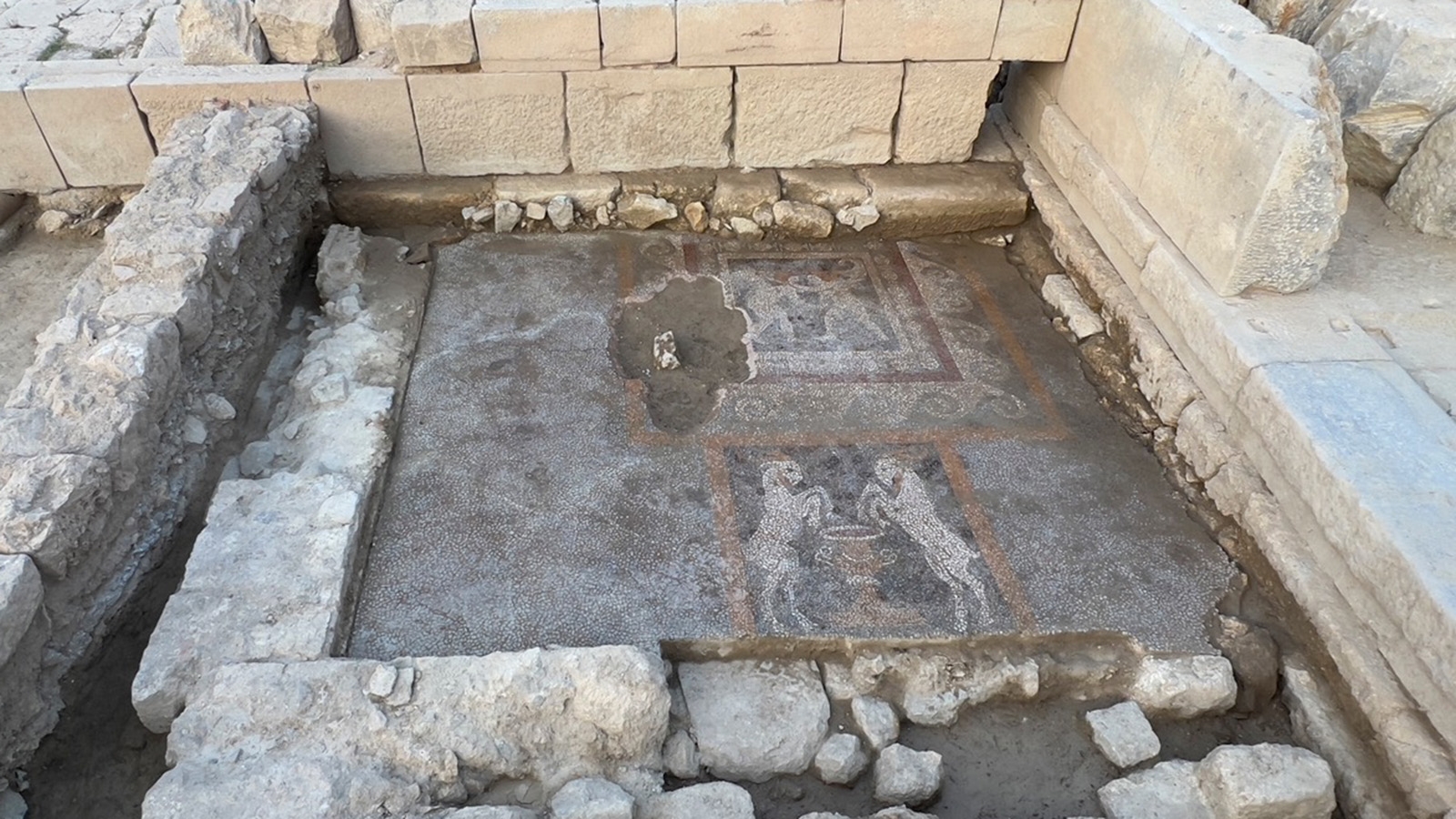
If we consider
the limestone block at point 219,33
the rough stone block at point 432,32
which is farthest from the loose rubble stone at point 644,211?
the limestone block at point 219,33

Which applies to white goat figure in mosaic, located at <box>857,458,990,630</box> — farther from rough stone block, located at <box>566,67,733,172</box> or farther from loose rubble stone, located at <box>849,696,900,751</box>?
rough stone block, located at <box>566,67,733,172</box>

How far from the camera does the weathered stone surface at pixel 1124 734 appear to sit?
8.84 ft

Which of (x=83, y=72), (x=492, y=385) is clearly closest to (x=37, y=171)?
(x=83, y=72)

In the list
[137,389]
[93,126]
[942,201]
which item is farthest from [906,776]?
[93,126]

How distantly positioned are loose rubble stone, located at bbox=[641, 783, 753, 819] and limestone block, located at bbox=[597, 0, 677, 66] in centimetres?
344

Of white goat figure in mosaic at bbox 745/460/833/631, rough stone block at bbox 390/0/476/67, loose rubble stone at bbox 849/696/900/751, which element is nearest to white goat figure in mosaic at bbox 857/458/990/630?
white goat figure in mosaic at bbox 745/460/833/631

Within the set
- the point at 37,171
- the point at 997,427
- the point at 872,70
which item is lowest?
the point at 997,427

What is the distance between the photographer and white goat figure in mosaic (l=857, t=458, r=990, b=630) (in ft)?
10.1

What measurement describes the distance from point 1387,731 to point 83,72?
19.1ft

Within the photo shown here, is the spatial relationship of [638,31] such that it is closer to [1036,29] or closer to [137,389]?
[1036,29]

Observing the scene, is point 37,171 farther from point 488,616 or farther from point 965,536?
point 965,536

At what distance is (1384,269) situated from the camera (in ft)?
12.1

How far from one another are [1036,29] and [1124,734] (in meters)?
3.40

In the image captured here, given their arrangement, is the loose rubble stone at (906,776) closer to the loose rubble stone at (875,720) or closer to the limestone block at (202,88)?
the loose rubble stone at (875,720)
